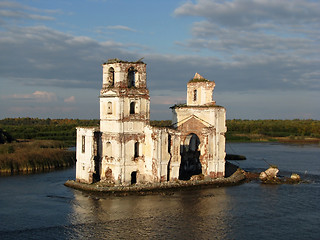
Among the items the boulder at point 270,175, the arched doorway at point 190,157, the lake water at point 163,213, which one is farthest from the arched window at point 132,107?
the boulder at point 270,175

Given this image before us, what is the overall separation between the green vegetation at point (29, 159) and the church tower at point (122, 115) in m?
10.5

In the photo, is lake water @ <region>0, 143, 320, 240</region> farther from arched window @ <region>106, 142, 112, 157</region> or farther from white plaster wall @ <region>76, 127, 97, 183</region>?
arched window @ <region>106, 142, 112, 157</region>

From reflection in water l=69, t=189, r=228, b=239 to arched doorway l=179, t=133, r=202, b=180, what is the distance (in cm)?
669

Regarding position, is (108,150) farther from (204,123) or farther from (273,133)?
(273,133)

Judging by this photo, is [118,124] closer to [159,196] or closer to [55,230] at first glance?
[159,196]

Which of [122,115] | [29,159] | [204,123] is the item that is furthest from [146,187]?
[29,159]

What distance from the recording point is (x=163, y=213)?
2228 centimetres

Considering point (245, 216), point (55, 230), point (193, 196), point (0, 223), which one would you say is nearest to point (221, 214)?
point (245, 216)

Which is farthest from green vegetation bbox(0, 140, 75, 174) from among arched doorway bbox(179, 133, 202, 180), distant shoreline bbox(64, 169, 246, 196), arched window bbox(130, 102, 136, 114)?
arched window bbox(130, 102, 136, 114)

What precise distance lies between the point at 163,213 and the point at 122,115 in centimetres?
833

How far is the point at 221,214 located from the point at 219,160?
9.11 metres

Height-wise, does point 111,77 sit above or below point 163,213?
above

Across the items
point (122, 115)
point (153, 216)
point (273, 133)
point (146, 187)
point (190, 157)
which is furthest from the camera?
point (273, 133)

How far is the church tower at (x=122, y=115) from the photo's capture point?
91.9ft
